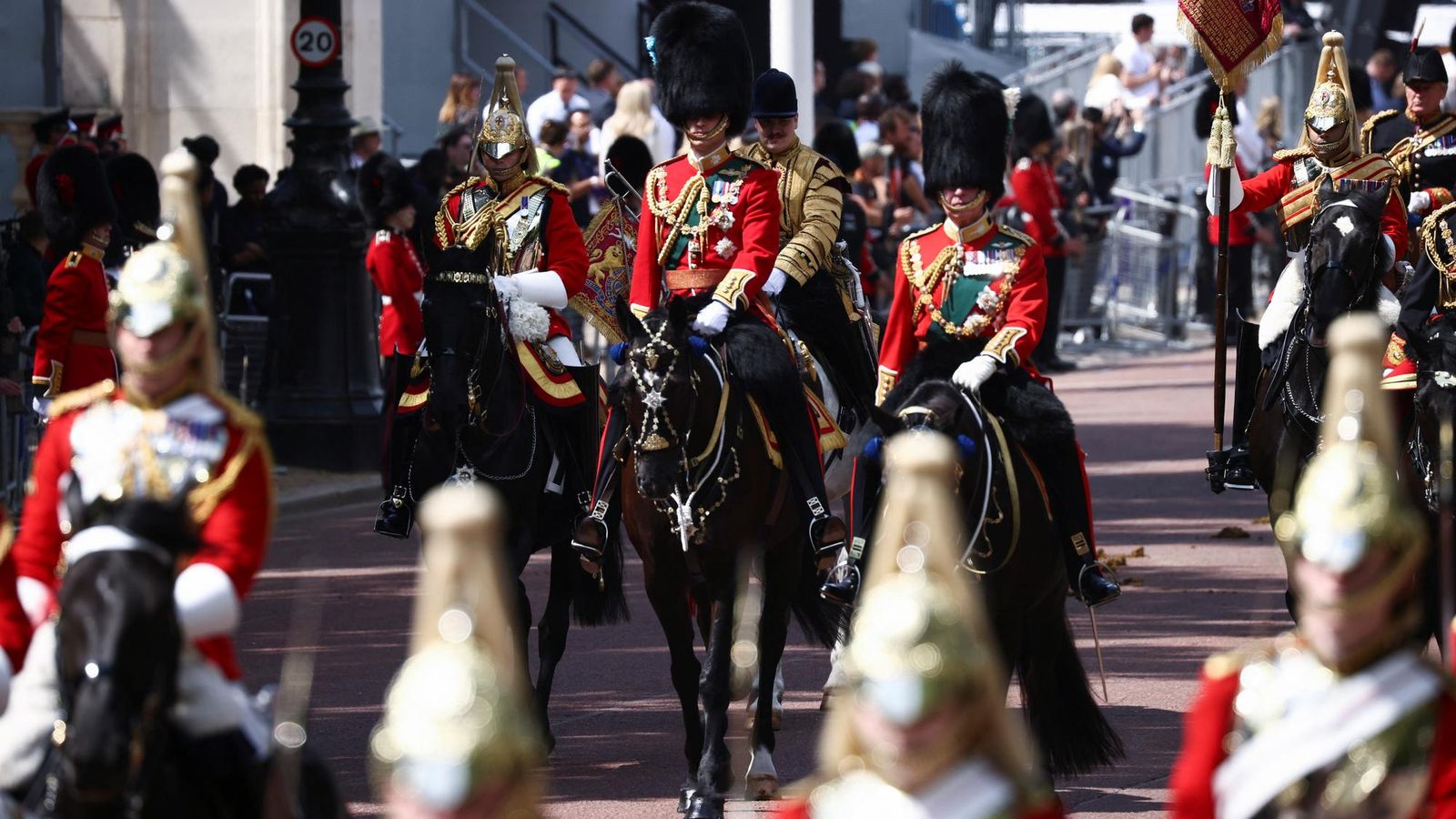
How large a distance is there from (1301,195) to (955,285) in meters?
2.40

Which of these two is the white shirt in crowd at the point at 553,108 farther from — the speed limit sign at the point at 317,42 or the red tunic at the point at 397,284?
the red tunic at the point at 397,284

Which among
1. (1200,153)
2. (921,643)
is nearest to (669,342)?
(921,643)

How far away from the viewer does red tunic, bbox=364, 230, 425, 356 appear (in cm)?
1250

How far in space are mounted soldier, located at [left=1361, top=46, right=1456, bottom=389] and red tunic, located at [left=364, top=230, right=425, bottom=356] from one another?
4206 mm

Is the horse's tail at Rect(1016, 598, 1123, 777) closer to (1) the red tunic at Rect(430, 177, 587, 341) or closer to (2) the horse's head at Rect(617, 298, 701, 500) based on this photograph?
(2) the horse's head at Rect(617, 298, 701, 500)

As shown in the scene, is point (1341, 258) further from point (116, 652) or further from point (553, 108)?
point (553, 108)

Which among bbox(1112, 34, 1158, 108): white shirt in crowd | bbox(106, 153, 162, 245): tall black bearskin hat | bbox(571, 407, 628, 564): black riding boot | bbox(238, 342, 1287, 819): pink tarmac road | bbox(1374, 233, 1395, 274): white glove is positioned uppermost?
bbox(1112, 34, 1158, 108): white shirt in crowd

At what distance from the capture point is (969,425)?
815 centimetres

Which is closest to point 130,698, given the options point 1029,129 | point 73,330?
point 73,330

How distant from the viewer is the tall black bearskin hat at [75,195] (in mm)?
11938

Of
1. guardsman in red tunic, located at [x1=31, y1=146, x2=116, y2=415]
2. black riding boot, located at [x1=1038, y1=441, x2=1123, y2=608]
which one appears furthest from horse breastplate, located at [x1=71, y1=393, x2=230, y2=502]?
guardsman in red tunic, located at [x1=31, y1=146, x2=116, y2=415]

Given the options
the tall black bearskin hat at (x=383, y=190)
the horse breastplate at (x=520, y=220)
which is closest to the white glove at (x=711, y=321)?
the horse breastplate at (x=520, y=220)

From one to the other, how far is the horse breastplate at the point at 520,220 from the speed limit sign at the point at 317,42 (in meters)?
6.56

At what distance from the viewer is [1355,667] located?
4.22 m
